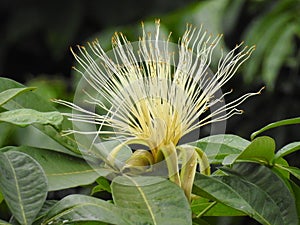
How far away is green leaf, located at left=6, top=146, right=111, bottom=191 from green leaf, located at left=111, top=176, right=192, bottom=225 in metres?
0.02

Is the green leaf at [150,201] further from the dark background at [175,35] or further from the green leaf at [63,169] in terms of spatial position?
the dark background at [175,35]

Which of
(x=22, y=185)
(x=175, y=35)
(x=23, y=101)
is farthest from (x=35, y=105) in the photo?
(x=175, y=35)

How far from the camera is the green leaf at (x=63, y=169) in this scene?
0.53 m

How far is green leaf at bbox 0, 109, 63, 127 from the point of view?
530 mm

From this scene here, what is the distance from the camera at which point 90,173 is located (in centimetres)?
56

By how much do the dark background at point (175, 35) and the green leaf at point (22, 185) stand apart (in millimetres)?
870

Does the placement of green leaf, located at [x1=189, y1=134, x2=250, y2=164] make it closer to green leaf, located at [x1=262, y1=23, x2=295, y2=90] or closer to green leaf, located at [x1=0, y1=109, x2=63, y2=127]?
green leaf, located at [x1=0, y1=109, x2=63, y2=127]

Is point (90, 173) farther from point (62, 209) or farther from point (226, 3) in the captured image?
point (226, 3)

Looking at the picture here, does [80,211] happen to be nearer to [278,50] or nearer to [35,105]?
[35,105]

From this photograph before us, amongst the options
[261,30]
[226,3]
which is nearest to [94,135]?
[261,30]

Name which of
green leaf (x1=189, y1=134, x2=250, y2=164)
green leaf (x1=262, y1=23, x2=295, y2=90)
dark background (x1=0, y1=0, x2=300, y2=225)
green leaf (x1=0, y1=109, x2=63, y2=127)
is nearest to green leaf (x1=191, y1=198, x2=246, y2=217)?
green leaf (x1=189, y1=134, x2=250, y2=164)

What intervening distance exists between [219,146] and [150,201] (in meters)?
0.13

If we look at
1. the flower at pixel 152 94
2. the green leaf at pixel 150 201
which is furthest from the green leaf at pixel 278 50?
the green leaf at pixel 150 201

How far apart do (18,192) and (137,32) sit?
3.65 ft
